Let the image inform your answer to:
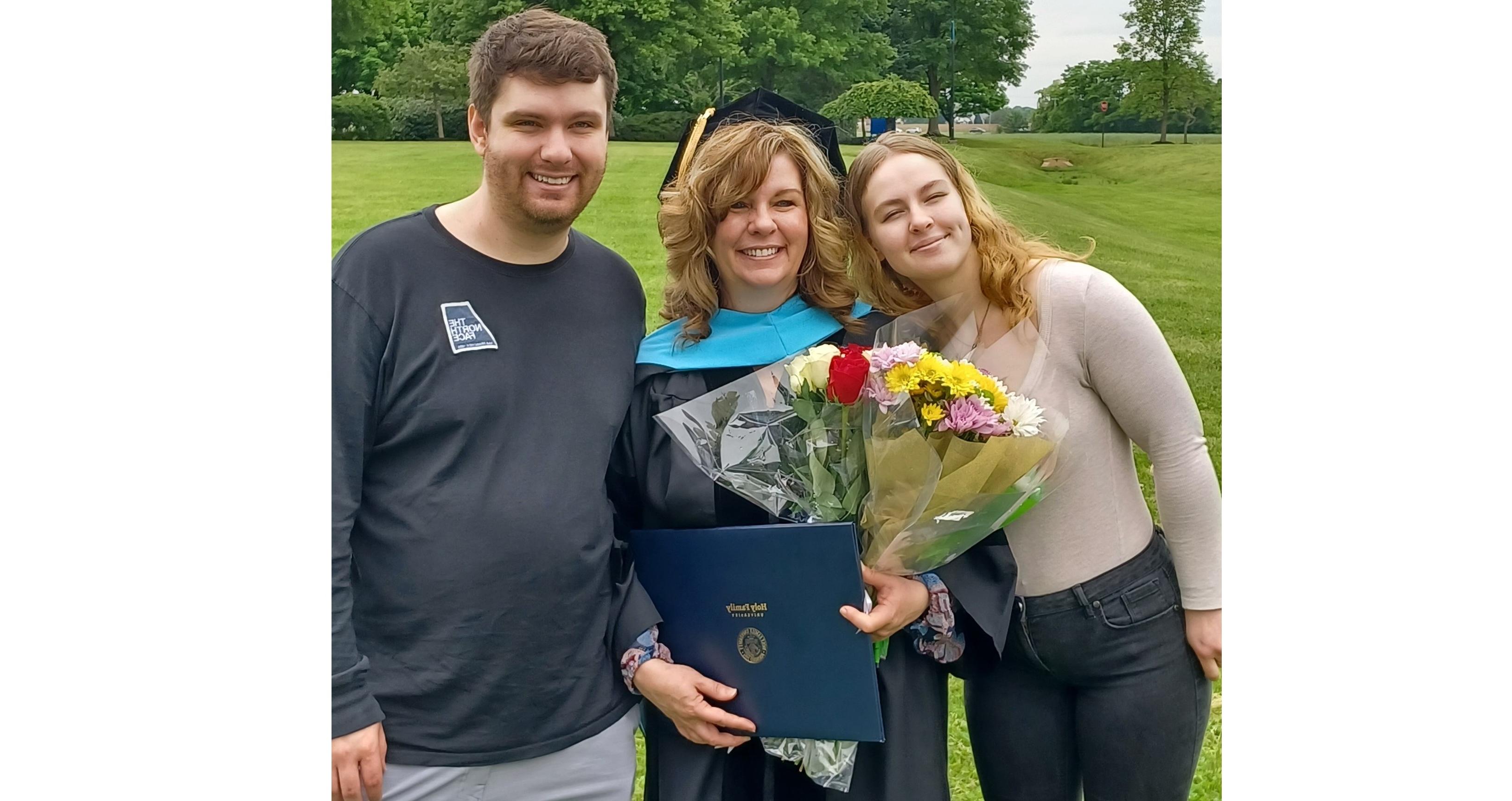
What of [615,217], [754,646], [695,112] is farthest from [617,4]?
[754,646]

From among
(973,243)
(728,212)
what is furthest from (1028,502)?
(728,212)

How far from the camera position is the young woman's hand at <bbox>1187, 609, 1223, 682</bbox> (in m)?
2.22

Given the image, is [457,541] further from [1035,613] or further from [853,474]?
[1035,613]

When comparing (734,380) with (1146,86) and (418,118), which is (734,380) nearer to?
(418,118)

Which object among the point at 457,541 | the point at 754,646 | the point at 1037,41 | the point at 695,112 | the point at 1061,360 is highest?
the point at 1037,41

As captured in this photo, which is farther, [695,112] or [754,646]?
[695,112]

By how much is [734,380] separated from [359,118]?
141 cm

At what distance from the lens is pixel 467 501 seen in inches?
82.7

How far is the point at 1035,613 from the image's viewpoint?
2.21m

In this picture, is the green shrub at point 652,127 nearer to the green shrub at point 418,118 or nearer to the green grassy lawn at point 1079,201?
the green grassy lawn at point 1079,201

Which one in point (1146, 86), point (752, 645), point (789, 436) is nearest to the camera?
point (789, 436)

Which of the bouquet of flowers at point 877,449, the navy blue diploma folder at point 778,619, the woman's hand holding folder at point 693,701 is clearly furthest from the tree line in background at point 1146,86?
the woman's hand holding folder at point 693,701

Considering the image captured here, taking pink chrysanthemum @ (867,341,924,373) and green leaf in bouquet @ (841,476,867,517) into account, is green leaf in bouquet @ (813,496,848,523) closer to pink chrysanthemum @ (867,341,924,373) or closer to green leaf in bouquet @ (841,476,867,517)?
green leaf in bouquet @ (841,476,867,517)

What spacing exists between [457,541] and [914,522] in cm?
90
